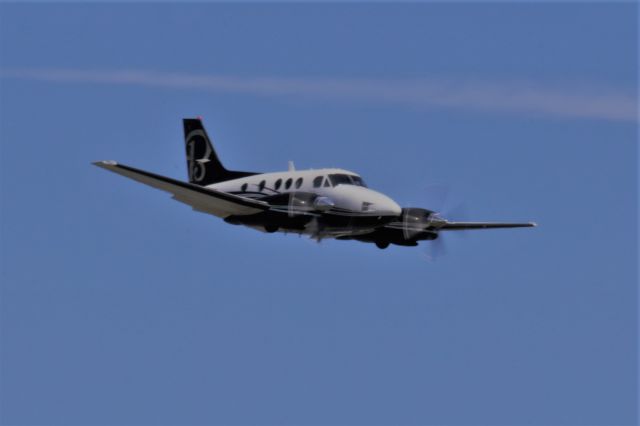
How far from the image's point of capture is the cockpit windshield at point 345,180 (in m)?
52.9

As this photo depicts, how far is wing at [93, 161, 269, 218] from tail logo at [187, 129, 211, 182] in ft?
14.5

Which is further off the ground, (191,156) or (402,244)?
(191,156)

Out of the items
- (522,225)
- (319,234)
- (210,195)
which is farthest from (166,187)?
(522,225)

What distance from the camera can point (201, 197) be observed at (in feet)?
175

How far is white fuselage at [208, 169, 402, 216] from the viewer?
5184cm

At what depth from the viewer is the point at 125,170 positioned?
50.8 m

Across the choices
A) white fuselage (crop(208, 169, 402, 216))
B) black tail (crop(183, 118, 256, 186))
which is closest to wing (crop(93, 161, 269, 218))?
white fuselage (crop(208, 169, 402, 216))

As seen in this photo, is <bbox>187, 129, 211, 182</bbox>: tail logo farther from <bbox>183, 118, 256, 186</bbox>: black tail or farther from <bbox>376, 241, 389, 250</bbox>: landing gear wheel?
<bbox>376, 241, 389, 250</bbox>: landing gear wheel

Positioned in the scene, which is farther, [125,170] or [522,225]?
[522,225]

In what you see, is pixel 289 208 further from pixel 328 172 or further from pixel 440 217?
pixel 440 217

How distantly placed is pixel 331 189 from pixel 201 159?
8.36 m

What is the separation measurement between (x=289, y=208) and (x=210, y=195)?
2.74 metres

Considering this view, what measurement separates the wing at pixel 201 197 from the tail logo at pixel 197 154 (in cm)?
443

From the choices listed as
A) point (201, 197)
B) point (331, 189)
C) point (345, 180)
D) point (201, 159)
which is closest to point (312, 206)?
point (331, 189)
